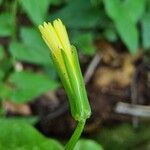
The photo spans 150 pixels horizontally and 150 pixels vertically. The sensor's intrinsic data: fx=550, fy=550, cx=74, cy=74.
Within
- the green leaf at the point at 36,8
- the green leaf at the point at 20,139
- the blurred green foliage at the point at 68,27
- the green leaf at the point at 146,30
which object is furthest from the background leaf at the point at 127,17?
the green leaf at the point at 20,139

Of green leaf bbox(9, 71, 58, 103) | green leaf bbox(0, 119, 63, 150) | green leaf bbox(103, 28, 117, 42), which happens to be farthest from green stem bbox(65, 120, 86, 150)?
green leaf bbox(103, 28, 117, 42)

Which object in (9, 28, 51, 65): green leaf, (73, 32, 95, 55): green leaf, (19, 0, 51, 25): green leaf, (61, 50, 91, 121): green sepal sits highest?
(61, 50, 91, 121): green sepal

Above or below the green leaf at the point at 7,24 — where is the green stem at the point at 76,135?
above

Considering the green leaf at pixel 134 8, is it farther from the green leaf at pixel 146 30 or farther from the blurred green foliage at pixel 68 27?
the green leaf at pixel 146 30

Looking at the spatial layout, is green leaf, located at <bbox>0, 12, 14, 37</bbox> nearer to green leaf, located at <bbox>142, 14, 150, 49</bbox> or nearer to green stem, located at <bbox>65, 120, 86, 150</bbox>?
green leaf, located at <bbox>142, 14, 150, 49</bbox>

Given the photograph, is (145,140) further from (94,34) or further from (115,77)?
(94,34)

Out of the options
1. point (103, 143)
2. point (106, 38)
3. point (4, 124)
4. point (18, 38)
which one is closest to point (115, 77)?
point (106, 38)
